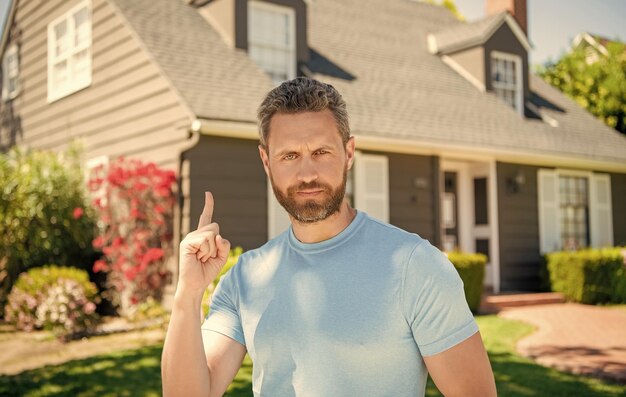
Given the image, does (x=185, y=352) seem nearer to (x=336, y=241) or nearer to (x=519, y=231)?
(x=336, y=241)

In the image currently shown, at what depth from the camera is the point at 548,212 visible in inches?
549

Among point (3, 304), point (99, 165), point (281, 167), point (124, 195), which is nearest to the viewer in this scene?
point (281, 167)

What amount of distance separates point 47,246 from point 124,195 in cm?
179

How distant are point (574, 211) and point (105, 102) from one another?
10.2 metres

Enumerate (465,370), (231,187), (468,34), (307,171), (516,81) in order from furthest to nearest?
(516,81), (468,34), (231,187), (307,171), (465,370)

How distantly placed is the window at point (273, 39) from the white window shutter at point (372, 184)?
2.08 metres

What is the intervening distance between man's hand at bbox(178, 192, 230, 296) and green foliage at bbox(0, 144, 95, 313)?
8.91 metres

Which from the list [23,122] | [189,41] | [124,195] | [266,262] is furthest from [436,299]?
[23,122]

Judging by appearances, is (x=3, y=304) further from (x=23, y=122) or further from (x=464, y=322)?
(x=464, y=322)

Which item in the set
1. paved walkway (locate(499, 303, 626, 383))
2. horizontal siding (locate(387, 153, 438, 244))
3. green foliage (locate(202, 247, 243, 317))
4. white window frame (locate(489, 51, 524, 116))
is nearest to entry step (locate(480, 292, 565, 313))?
paved walkway (locate(499, 303, 626, 383))

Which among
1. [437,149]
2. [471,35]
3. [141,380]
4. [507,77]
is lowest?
[141,380]

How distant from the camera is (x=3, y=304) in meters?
10.5

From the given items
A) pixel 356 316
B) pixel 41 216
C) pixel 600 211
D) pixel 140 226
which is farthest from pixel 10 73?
pixel 356 316

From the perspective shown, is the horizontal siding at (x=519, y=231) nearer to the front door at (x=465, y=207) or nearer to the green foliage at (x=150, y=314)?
the front door at (x=465, y=207)
